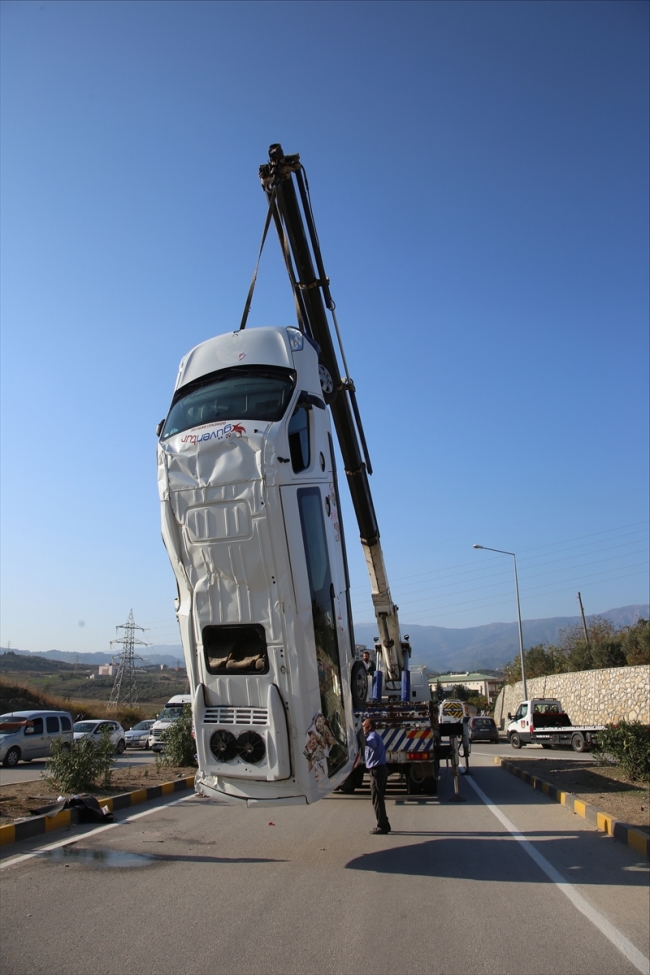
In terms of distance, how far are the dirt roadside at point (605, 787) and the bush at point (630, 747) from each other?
8.9 inches

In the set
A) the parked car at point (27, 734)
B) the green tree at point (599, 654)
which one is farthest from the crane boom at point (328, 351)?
the green tree at point (599, 654)

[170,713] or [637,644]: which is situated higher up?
[170,713]

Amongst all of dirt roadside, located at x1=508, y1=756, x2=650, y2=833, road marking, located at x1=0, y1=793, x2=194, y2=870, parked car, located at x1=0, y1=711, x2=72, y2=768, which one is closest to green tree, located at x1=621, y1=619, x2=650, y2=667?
dirt roadside, located at x1=508, y1=756, x2=650, y2=833

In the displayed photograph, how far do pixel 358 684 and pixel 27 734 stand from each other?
18298 millimetres

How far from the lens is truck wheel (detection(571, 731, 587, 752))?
80.2ft

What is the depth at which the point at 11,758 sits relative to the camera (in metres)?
21.0

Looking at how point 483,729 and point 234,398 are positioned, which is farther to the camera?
point 483,729

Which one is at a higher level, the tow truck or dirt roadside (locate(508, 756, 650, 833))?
dirt roadside (locate(508, 756, 650, 833))

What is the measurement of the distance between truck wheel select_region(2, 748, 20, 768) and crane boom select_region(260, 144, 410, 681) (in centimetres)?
1324

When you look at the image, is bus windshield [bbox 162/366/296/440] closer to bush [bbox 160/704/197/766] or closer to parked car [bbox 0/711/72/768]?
bush [bbox 160/704/197/766]

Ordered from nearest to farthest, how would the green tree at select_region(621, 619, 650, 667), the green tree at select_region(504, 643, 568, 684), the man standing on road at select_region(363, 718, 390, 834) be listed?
1. the man standing on road at select_region(363, 718, 390, 834)
2. the green tree at select_region(621, 619, 650, 667)
3. the green tree at select_region(504, 643, 568, 684)

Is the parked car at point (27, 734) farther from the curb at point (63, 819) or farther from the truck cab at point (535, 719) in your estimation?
the truck cab at point (535, 719)

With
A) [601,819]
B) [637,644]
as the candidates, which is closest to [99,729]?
[601,819]

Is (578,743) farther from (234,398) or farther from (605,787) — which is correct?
(234,398)
